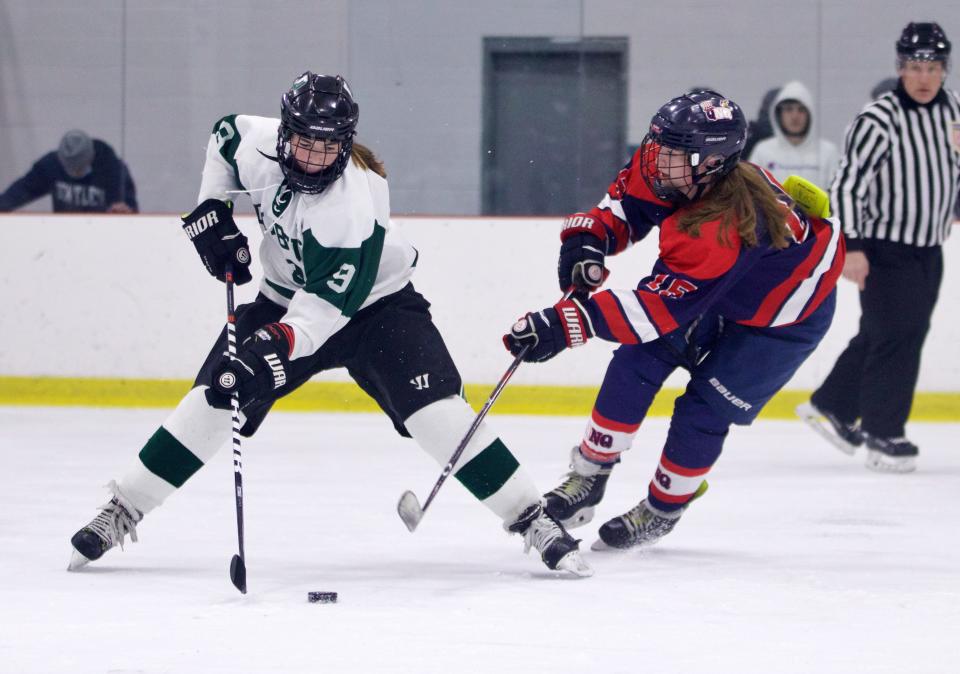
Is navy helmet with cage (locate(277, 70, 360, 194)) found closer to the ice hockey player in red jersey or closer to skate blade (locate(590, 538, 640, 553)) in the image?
the ice hockey player in red jersey

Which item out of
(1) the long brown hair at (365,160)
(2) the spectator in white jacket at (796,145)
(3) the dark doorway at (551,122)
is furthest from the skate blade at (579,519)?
(2) the spectator in white jacket at (796,145)

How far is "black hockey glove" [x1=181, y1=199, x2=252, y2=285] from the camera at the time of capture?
2.64 m

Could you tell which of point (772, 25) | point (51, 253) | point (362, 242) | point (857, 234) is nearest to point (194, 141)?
point (51, 253)

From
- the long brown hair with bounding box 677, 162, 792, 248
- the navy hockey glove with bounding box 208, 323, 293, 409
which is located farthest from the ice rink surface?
the long brown hair with bounding box 677, 162, 792, 248

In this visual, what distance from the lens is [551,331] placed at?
253 centimetres

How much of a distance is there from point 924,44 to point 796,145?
1300 millimetres

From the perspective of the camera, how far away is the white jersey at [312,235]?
248cm

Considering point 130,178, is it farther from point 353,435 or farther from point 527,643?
point 527,643

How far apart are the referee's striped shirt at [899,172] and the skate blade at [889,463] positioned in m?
0.60

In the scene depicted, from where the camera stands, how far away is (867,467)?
4191 millimetres

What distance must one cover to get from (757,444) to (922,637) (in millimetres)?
2396

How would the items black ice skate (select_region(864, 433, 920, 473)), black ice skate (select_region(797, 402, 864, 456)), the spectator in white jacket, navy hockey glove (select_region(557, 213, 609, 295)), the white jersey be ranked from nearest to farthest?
the white jersey
navy hockey glove (select_region(557, 213, 609, 295))
black ice skate (select_region(864, 433, 920, 473))
black ice skate (select_region(797, 402, 864, 456))
the spectator in white jacket

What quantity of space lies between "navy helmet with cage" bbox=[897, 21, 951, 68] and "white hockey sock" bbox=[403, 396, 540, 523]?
2.13m

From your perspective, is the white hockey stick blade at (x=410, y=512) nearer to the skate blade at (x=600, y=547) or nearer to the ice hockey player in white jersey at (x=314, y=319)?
the ice hockey player in white jersey at (x=314, y=319)
